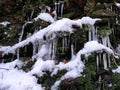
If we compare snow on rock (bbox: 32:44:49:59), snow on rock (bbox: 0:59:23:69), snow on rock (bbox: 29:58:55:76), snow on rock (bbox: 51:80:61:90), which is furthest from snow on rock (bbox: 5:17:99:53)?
snow on rock (bbox: 51:80:61:90)

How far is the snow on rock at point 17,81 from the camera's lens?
211 inches

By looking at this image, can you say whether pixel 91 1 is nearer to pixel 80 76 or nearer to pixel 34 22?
pixel 34 22

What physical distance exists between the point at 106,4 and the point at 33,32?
1.82 metres

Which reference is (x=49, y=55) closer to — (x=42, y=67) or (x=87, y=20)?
(x=42, y=67)

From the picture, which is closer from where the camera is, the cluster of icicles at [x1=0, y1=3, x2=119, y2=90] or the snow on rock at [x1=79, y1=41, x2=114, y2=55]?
the cluster of icicles at [x1=0, y1=3, x2=119, y2=90]

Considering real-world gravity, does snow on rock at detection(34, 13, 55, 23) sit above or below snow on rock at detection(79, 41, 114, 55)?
above

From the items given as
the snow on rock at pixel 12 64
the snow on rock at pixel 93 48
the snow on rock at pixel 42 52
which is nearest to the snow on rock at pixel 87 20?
the snow on rock at pixel 93 48

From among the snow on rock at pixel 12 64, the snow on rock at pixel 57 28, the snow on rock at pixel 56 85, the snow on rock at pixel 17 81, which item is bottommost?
the snow on rock at pixel 56 85

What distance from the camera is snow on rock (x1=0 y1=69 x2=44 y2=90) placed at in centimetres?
536

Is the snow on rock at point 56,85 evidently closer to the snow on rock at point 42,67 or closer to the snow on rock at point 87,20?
the snow on rock at point 42,67

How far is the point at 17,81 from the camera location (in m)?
5.51

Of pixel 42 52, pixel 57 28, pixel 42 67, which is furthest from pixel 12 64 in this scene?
pixel 57 28

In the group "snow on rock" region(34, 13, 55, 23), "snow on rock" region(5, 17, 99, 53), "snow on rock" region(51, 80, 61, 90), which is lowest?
"snow on rock" region(51, 80, 61, 90)

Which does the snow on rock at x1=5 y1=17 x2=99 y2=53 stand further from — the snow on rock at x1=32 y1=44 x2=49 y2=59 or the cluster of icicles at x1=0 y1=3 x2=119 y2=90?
the snow on rock at x1=32 y1=44 x2=49 y2=59
